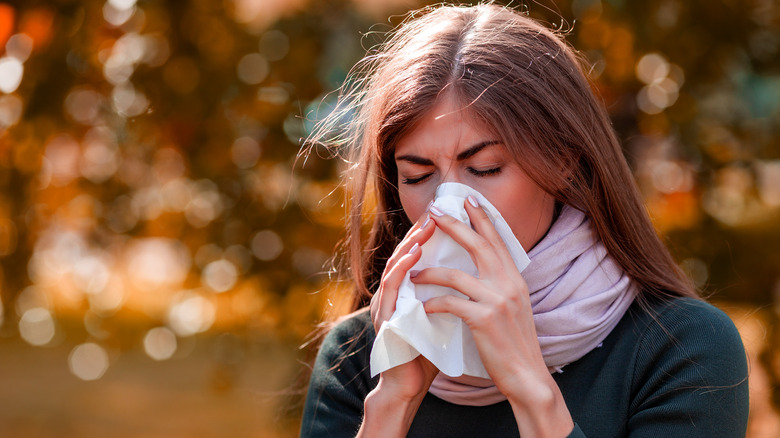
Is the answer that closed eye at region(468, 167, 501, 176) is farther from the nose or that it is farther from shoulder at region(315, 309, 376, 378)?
shoulder at region(315, 309, 376, 378)

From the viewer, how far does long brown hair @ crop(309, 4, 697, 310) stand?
5.89 ft

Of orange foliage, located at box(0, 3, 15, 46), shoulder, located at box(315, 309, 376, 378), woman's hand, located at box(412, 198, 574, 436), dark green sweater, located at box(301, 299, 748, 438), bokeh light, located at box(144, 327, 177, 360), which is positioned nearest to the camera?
woman's hand, located at box(412, 198, 574, 436)

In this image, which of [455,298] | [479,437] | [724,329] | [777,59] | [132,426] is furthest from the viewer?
[132,426]

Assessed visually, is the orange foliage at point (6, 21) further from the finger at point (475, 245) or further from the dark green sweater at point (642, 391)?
the finger at point (475, 245)

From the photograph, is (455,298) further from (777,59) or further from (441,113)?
(777,59)

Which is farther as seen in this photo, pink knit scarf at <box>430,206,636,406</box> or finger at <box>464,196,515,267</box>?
pink knit scarf at <box>430,206,636,406</box>

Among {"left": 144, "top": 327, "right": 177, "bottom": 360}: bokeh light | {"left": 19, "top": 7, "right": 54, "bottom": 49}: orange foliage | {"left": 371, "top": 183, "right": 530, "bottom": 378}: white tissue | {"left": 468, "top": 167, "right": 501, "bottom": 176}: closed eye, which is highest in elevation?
{"left": 19, "top": 7, "right": 54, "bottom": 49}: orange foliage

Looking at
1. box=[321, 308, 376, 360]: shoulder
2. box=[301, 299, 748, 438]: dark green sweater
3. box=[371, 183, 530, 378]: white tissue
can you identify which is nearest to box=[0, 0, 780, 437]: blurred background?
box=[321, 308, 376, 360]: shoulder

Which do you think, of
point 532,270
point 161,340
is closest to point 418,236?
point 532,270

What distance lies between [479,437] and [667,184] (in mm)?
1677

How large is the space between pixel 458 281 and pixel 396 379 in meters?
0.29

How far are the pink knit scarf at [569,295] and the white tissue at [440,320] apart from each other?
14 centimetres

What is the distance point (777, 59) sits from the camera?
9.93 ft

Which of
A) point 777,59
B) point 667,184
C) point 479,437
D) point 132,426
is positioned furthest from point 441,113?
point 132,426
